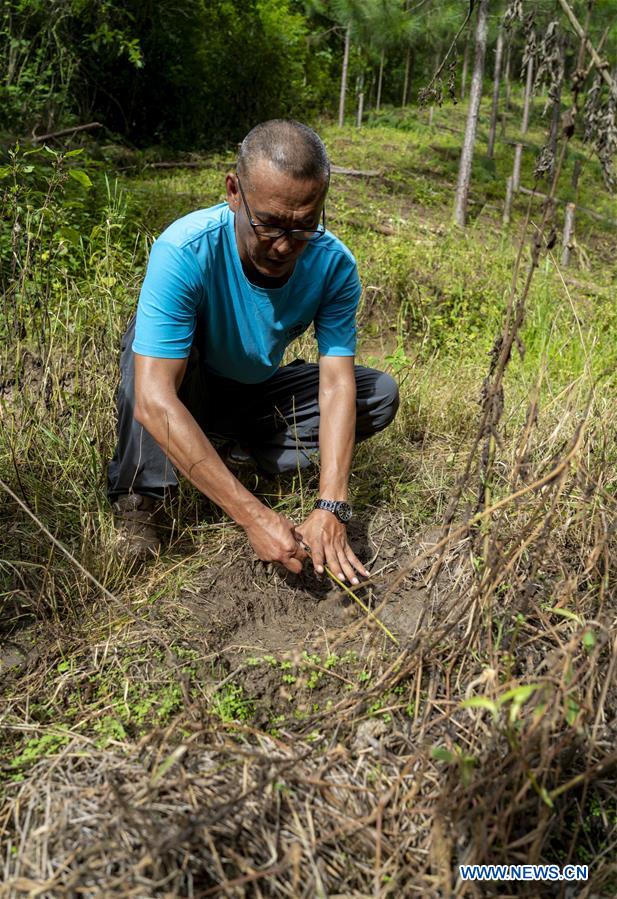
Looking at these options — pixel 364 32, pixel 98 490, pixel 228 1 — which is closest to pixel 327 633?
pixel 98 490

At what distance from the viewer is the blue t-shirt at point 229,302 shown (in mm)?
1949

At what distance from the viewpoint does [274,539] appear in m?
1.84

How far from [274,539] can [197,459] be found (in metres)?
0.31

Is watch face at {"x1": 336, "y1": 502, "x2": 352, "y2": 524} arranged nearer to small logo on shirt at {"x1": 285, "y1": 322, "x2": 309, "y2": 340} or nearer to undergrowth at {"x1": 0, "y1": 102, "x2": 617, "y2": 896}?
undergrowth at {"x1": 0, "y1": 102, "x2": 617, "y2": 896}

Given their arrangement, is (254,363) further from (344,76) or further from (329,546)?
(344,76)

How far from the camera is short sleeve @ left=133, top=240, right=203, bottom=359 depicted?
194cm

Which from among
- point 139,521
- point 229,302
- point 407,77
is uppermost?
point 407,77

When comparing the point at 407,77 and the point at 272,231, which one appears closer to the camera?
the point at 272,231

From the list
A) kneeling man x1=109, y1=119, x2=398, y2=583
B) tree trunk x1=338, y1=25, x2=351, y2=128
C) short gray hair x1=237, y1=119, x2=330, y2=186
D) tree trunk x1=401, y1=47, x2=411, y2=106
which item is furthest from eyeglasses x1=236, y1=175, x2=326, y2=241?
tree trunk x1=401, y1=47, x2=411, y2=106

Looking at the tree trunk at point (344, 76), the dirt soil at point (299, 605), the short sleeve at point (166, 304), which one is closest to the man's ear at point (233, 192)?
the short sleeve at point (166, 304)

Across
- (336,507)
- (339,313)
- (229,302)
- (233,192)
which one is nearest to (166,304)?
(229,302)

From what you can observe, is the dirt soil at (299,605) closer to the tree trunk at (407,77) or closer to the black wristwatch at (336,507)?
the black wristwatch at (336,507)

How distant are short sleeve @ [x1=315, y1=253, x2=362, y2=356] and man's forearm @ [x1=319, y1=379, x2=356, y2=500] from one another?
0.13m

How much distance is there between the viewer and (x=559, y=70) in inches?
57.2
